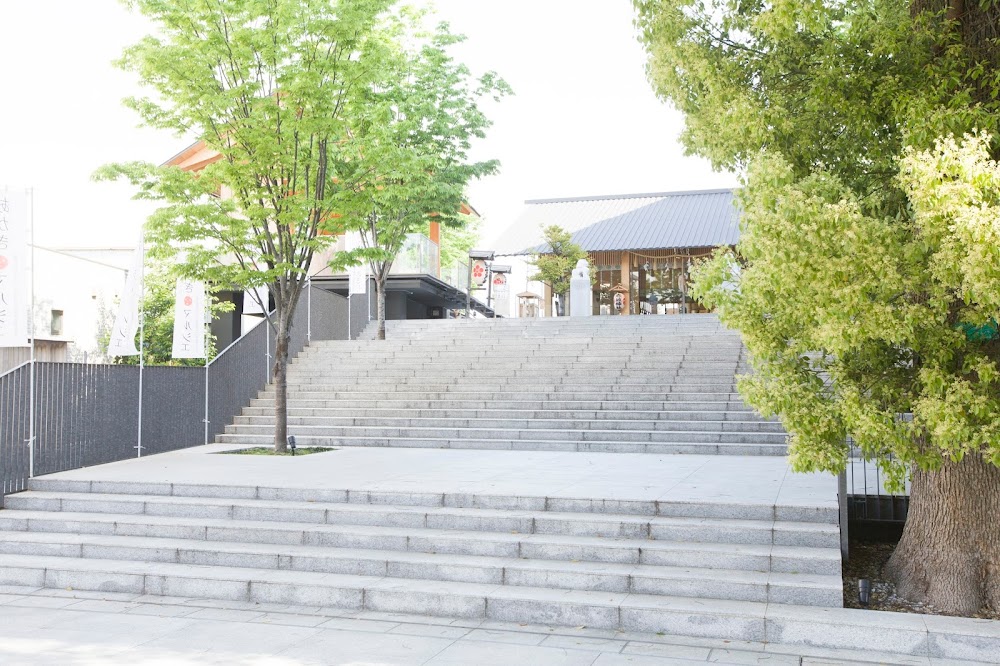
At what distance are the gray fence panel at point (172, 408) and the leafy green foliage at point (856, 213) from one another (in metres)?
9.12

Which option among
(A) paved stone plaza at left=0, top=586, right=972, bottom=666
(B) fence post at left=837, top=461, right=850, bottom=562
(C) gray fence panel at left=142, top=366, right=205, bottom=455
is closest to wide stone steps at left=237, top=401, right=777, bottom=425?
(C) gray fence panel at left=142, top=366, right=205, bottom=455

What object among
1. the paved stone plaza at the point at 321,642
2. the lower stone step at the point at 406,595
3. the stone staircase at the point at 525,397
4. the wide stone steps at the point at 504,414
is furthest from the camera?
the wide stone steps at the point at 504,414

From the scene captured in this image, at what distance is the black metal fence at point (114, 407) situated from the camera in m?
9.82

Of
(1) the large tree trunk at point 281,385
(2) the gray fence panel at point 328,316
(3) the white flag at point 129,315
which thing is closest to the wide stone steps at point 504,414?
(1) the large tree trunk at point 281,385

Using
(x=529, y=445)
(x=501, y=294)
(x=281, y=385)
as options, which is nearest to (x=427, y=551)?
(x=529, y=445)

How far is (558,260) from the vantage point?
30.4 meters

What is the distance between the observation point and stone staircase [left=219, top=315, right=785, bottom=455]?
13305 mm

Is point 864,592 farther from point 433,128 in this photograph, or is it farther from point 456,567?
point 433,128

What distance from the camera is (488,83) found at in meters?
23.8

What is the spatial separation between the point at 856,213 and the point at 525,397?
419 inches

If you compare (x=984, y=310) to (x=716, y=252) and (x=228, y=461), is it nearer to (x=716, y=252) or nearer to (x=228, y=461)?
(x=716, y=252)

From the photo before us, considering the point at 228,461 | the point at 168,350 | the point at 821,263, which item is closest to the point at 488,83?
the point at 168,350

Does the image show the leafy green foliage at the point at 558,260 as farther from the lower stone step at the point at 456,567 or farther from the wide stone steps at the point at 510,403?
the lower stone step at the point at 456,567

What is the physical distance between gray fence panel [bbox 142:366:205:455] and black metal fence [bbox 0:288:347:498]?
0.02 m
